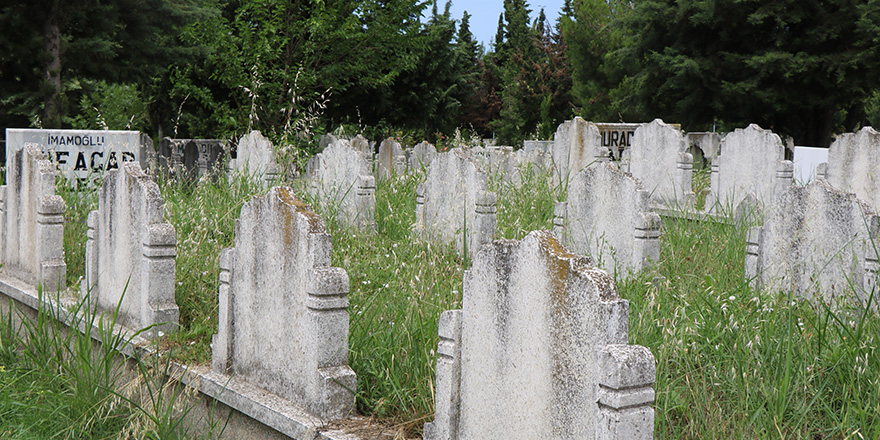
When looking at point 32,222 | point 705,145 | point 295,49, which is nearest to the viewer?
point 32,222

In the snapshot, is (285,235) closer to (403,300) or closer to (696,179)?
(403,300)

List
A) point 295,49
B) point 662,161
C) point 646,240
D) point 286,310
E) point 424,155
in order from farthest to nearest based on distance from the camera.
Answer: point 295,49 < point 424,155 < point 662,161 < point 646,240 < point 286,310

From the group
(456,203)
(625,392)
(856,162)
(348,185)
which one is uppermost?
(856,162)

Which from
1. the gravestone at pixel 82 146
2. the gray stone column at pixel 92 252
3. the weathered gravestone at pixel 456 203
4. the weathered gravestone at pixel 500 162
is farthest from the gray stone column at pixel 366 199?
the gray stone column at pixel 92 252

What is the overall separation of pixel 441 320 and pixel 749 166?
808 centimetres

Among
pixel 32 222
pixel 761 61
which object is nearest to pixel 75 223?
pixel 32 222

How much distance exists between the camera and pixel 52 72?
14.5m

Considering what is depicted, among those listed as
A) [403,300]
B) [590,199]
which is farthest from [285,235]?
[590,199]

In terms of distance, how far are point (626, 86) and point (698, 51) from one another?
732 centimetres

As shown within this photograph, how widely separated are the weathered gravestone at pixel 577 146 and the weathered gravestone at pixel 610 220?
4.09 meters

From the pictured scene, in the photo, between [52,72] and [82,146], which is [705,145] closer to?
[52,72]

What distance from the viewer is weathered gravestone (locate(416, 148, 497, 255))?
22.3 ft

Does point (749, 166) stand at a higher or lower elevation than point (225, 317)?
higher

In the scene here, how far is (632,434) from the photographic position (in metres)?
2.41
